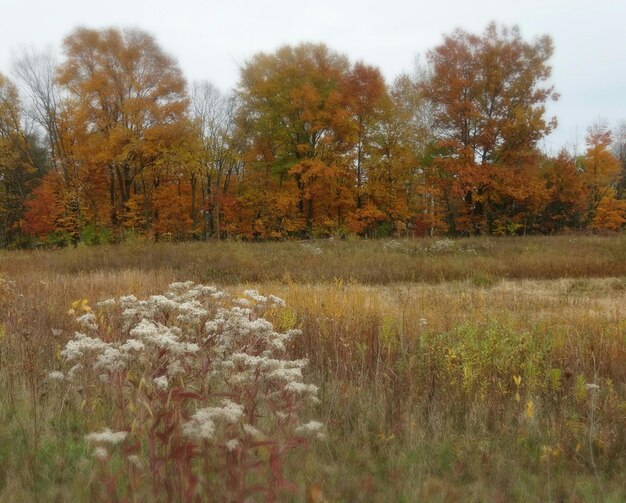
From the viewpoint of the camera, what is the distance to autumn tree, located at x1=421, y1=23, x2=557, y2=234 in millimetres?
25953

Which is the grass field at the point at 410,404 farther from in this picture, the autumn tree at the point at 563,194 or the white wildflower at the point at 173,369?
the autumn tree at the point at 563,194

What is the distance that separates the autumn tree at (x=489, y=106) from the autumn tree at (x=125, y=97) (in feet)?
43.7

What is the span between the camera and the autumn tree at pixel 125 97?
26.5 metres

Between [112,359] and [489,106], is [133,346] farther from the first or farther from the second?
[489,106]

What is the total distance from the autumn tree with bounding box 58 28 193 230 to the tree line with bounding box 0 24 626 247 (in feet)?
0.24

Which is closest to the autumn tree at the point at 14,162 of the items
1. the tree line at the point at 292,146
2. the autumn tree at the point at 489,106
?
the tree line at the point at 292,146

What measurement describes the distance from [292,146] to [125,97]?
8.97 meters

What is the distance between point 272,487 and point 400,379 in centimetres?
236

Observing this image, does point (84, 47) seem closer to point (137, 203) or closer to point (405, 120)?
point (137, 203)

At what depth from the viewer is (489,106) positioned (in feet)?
89.1

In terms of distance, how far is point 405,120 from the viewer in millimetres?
28891

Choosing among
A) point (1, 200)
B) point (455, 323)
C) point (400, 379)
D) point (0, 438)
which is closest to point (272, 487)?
point (0, 438)

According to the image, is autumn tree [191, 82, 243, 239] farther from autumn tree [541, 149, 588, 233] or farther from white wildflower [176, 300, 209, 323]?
Result: white wildflower [176, 300, 209, 323]

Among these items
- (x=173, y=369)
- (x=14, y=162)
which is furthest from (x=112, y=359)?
(x=14, y=162)
